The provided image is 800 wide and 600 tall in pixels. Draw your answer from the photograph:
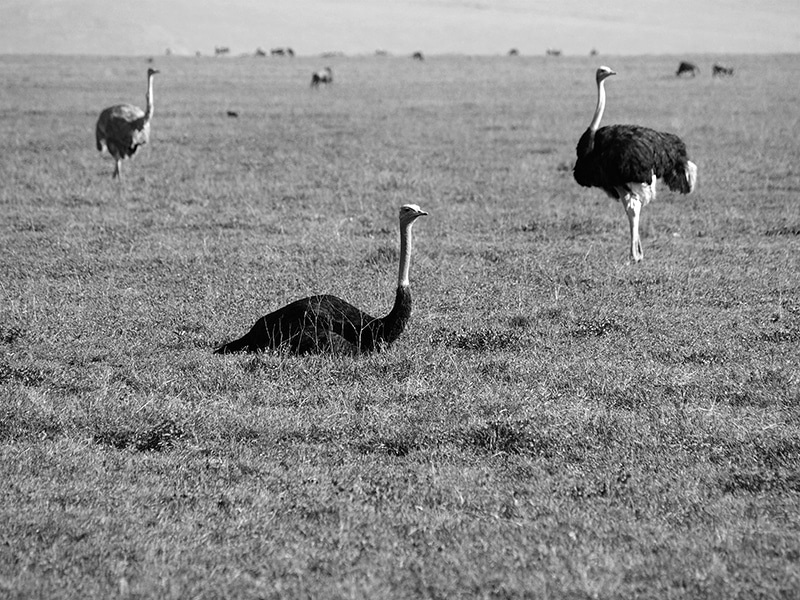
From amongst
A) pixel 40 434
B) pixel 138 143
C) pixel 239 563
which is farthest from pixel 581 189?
pixel 239 563

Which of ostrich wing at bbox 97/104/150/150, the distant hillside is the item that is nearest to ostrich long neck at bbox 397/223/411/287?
ostrich wing at bbox 97/104/150/150

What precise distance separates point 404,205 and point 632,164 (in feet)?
13.3

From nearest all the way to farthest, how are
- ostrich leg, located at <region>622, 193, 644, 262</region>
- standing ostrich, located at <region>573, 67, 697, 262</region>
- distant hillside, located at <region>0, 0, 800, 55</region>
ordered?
ostrich leg, located at <region>622, 193, 644, 262</region> < standing ostrich, located at <region>573, 67, 697, 262</region> < distant hillside, located at <region>0, 0, 800, 55</region>

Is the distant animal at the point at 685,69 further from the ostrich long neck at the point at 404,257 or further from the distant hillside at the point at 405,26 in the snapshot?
the distant hillside at the point at 405,26

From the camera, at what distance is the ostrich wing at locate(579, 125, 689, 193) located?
11.7 m

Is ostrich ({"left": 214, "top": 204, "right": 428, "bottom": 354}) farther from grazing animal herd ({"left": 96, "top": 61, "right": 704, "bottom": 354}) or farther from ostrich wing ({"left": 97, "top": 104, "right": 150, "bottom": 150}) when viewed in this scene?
ostrich wing ({"left": 97, "top": 104, "right": 150, "bottom": 150})

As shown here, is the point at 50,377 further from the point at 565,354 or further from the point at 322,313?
the point at 565,354

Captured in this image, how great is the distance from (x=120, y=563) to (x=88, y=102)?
2925 cm

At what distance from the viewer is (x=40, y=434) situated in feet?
20.4

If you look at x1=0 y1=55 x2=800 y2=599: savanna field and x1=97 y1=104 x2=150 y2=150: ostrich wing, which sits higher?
x1=97 y1=104 x2=150 y2=150: ostrich wing

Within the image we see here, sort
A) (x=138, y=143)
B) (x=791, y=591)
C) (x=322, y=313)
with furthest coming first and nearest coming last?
(x=138, y=143) → (x=322, y=313) → (x=791, y=591)

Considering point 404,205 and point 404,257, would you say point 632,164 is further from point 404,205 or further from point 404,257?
point 404,257

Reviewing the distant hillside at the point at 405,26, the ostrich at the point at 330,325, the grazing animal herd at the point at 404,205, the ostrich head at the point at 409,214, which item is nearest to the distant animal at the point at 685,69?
the grazing animal herd at the point at 404,205

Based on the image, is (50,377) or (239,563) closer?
(239,563)
